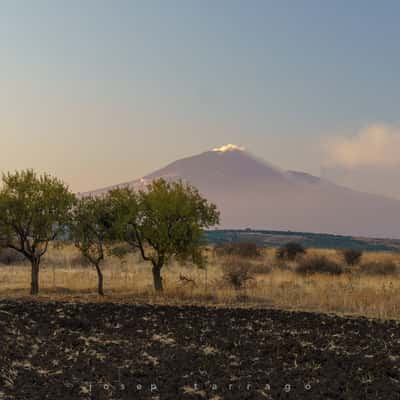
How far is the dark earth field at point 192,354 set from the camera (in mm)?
12234

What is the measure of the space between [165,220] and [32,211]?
24.5 feet

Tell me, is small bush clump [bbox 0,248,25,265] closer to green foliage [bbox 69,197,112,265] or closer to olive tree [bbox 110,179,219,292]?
green foliage [bbox 69,197,112,265]

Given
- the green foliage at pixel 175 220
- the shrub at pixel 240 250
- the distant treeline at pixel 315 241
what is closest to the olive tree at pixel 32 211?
the green foliage at pixel 175 220

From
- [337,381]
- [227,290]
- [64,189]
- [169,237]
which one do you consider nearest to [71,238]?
[64,189]

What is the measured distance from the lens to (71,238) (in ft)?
102

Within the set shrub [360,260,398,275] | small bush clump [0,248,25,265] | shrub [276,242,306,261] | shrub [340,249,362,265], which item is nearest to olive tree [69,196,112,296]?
shrub [360,260,398,275]

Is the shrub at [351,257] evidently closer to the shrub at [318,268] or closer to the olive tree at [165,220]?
the shrub at [318,268]

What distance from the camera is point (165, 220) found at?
3092cm

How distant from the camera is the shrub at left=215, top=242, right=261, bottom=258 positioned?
58344 mm

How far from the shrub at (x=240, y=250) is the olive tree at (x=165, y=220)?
1055 inches

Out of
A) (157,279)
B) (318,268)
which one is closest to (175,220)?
(157,279)

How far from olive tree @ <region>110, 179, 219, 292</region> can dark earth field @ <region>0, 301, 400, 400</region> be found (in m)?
7.10

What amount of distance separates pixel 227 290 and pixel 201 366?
52.9 ft

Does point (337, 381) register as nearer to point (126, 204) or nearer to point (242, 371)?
point (242, 371)
